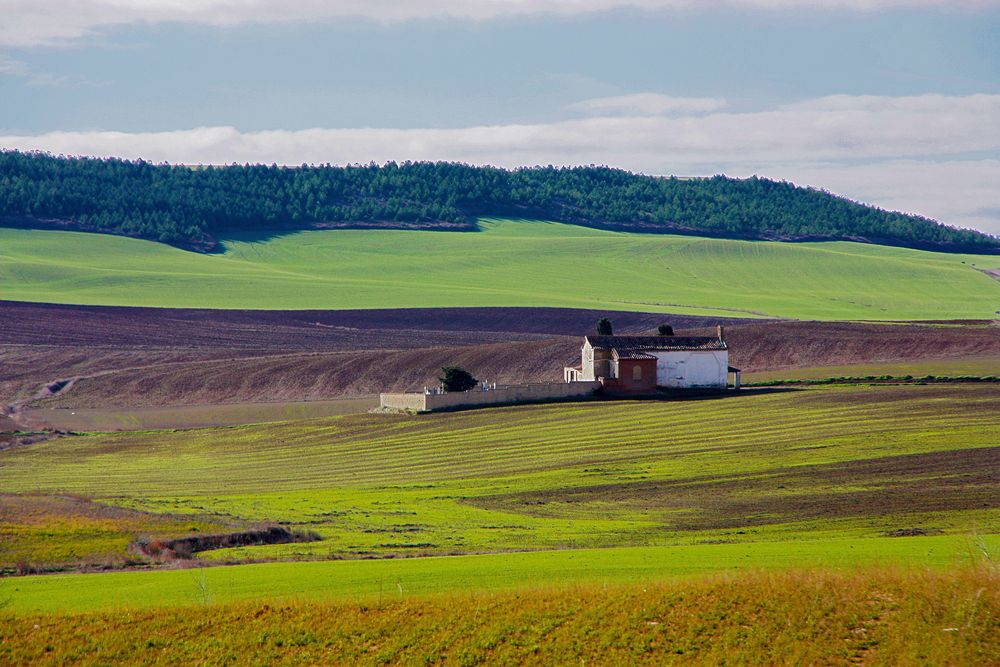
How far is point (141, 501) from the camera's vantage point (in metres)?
47.2

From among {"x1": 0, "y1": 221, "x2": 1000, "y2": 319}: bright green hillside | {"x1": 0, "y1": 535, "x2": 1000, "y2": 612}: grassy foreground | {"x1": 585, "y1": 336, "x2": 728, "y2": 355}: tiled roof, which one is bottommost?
{"x1": 0, "y1": 535, "x2": 1000, "y2": 612}: grassy foreground

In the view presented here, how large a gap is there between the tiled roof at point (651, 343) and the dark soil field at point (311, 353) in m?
8.54

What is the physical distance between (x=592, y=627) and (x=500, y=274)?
14544cm

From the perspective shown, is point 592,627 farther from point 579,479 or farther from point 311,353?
point 311,353

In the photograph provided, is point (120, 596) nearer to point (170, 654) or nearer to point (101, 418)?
point (170, 654)

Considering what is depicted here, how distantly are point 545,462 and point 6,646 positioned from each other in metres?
36.1

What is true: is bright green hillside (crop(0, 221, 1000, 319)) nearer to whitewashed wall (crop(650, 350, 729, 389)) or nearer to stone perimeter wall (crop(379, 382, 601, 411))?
whitewashed wall (crop(650, 350, 729, 389))

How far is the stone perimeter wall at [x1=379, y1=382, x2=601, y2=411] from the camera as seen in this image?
249ft

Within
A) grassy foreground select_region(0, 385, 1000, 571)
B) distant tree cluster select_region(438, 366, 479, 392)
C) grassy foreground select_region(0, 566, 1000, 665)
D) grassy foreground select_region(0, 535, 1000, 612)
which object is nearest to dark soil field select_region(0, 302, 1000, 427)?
distant tree cluster select_region(438, 366, 479, 392)

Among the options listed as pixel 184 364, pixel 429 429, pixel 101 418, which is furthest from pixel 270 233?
pixel 429 429

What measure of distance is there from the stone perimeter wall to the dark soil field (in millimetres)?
12070

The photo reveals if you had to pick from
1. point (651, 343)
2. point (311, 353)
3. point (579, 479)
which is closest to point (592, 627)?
point (579, 479)

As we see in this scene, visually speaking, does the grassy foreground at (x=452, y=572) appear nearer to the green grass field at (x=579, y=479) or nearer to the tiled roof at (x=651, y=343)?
the green grass field at (x=579, y=479)

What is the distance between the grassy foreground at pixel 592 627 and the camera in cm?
1917
